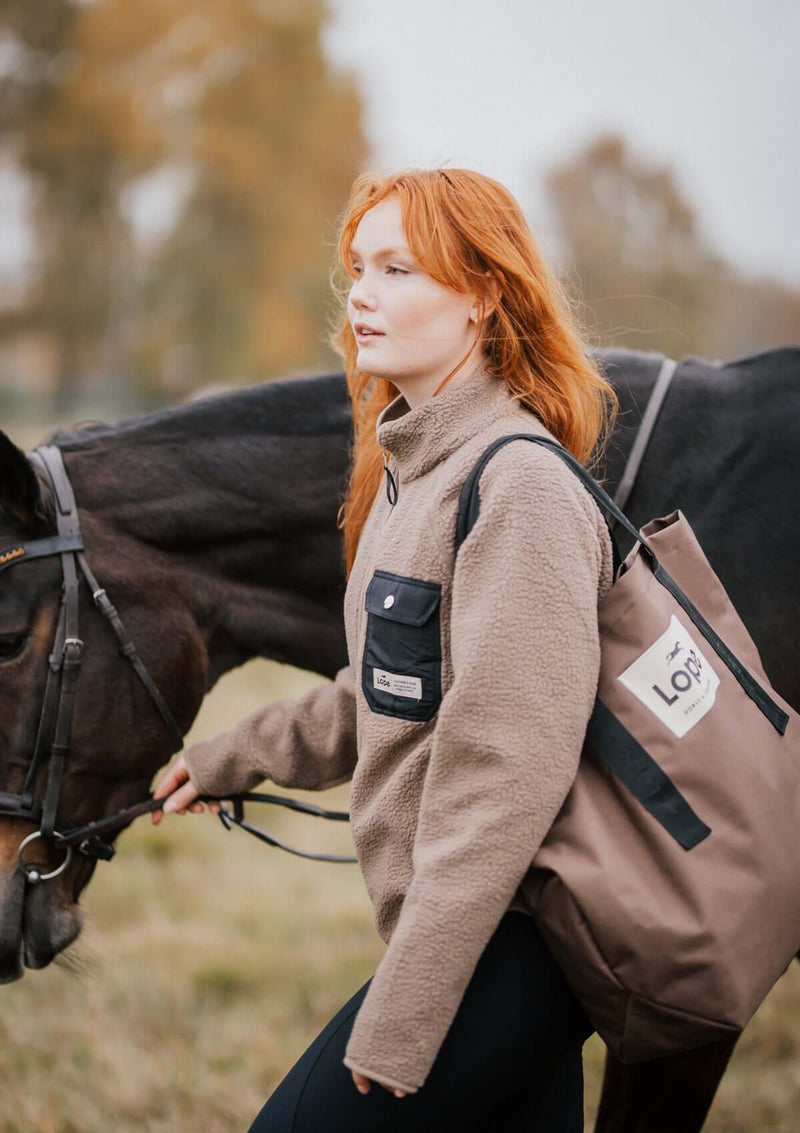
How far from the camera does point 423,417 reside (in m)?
1.64

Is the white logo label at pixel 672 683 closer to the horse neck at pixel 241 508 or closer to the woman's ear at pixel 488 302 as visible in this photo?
the woman's ear at pixel 488 302

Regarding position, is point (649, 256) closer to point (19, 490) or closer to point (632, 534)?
point (19, 490)

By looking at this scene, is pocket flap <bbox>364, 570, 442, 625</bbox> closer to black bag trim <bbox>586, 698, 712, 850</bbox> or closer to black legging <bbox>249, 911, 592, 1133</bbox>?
black bag trim <bbox>586, 698, 712, 850</bbox>

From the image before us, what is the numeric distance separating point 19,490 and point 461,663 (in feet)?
4.38

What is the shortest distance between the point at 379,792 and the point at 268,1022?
2.37 metres

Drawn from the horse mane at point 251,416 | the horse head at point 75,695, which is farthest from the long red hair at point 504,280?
the horse head at point 75,695

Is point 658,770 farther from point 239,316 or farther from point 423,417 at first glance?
point 239,316

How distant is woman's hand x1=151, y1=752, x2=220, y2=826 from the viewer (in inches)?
95.7

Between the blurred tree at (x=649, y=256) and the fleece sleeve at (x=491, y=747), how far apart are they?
1983 centimetres

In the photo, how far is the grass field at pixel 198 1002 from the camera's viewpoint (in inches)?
122

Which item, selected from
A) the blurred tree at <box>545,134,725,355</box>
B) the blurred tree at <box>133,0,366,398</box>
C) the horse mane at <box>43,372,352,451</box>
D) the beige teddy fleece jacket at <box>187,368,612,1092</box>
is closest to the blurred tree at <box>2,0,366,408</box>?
the blurred tree at <box>133,0,366,398</box>

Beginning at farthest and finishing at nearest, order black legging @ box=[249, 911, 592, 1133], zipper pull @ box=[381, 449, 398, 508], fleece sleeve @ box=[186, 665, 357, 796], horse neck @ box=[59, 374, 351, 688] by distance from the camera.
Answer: horse neck @ box=[59, 374, 351, 688] < fleece sleeve @ box=[186, 665, 357, 796] < zipper pull @ box=[381, 449, 398, 508] < black legging @ box=[249, 911, 592, 1133]

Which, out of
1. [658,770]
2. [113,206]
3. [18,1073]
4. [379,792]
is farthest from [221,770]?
[113,206]

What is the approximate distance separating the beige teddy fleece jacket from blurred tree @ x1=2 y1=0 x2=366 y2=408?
19.5m
